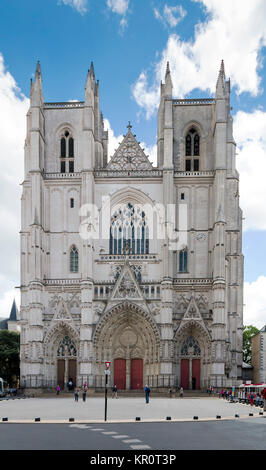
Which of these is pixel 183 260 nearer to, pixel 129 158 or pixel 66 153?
pixel 129 158

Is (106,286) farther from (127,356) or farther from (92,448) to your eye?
(92,448)

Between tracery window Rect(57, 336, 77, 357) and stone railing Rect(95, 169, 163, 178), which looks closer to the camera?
tracery window Rect(57, 336, 77, 357)

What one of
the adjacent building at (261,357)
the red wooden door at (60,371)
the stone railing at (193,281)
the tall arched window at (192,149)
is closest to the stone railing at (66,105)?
the tall arched window at (192,149)

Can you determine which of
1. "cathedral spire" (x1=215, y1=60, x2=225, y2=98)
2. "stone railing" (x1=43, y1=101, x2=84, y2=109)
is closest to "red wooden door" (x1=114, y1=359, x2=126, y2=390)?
"stone railing" (x1=43, y1=101, x2=84, y2=109)

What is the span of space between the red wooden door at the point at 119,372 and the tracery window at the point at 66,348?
4252mm

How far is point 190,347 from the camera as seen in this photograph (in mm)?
55438

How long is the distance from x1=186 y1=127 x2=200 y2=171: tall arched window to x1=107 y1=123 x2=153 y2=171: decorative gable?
4.16m

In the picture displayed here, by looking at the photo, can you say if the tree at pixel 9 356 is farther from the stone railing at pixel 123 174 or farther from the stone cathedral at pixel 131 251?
the stone railing at pixel 123 174

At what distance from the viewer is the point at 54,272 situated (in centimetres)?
5775

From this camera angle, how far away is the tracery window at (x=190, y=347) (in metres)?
55.3

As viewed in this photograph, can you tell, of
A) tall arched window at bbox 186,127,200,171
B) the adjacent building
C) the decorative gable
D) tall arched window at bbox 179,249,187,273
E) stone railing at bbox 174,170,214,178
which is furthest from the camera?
the adjacent building

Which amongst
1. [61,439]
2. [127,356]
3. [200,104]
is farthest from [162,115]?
[61,439]

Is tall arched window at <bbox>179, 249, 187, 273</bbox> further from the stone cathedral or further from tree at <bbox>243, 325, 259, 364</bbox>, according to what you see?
tree at <bbox>243, 325, 259, 364</bbox>

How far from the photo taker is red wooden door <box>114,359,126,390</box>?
2203 inches
